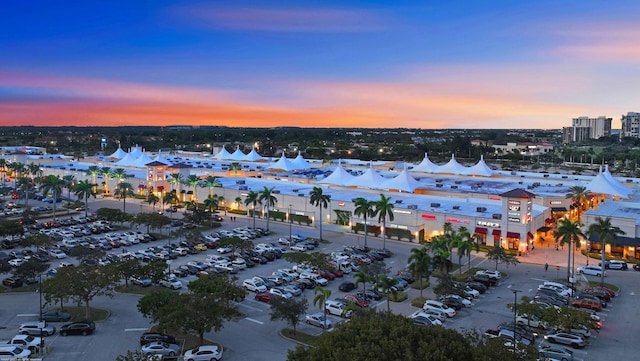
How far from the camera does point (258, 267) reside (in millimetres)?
42906

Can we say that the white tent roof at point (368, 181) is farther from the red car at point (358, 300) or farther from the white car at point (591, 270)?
the red car at point (358, 300)

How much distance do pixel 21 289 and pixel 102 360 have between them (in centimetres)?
1538

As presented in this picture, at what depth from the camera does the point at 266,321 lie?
101ft

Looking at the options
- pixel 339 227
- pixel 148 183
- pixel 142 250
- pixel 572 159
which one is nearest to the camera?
pixel 142 250

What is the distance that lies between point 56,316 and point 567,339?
28.7 m

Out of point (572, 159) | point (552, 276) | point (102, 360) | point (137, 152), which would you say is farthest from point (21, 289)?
point (572, 159)

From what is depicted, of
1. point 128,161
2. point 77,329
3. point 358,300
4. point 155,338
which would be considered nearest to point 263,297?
point 358,300

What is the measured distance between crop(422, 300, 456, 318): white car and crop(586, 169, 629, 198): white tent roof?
41062 millimetres

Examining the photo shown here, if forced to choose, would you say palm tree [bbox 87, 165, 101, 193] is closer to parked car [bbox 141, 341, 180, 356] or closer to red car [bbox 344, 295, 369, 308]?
red car [bbox 344, 295, 369, 308]

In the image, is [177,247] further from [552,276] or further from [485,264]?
[552,276]

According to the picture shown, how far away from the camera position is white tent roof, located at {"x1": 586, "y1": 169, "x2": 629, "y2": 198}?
62.9 meters

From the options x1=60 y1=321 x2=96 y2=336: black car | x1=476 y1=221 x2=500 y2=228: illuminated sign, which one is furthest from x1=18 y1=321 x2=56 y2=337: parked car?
x1=476 y1=221 x2=500 y2=228: illuminated sign

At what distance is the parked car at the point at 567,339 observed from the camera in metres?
27.2

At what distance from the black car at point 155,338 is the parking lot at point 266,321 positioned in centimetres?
49
